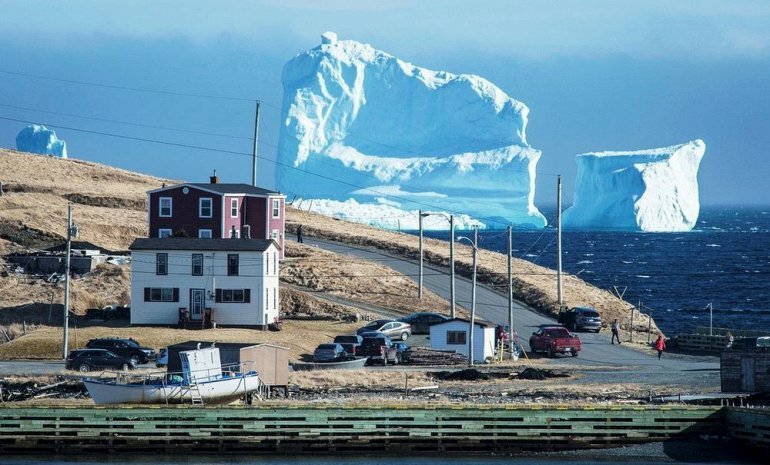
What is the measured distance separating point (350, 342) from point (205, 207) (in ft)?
68.8

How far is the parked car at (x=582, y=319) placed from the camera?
66812mm

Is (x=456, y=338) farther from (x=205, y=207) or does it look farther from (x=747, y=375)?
(x=205, y=207)

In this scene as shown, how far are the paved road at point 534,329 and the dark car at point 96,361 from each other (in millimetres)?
18829

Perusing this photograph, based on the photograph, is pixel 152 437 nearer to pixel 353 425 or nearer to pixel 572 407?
pixel 353 425

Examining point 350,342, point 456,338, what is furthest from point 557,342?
point 350,342

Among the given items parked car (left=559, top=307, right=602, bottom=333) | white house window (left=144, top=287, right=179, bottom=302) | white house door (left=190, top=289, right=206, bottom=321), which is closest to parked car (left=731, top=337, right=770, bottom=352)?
parked car (left=559, top=307, right=602, bottom=333)

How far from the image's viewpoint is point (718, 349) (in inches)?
2347

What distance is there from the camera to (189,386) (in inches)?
1518

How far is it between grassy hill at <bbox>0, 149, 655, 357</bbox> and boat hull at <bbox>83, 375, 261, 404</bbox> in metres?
16.9

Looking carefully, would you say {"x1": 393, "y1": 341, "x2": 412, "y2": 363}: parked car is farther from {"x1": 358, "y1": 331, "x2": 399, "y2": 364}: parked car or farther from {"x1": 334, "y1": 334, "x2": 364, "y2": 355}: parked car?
{"x1": 334, "y1": 334, "x2": 364, "y2": 355}: parked car

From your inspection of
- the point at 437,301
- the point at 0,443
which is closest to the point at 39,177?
the point at 437,301

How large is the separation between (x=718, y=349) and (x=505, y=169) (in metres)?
125

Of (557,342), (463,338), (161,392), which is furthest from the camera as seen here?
(557,342)

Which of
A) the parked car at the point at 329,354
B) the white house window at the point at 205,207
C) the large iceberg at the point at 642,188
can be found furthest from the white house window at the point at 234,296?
the large iceberg at the point at 642,188
